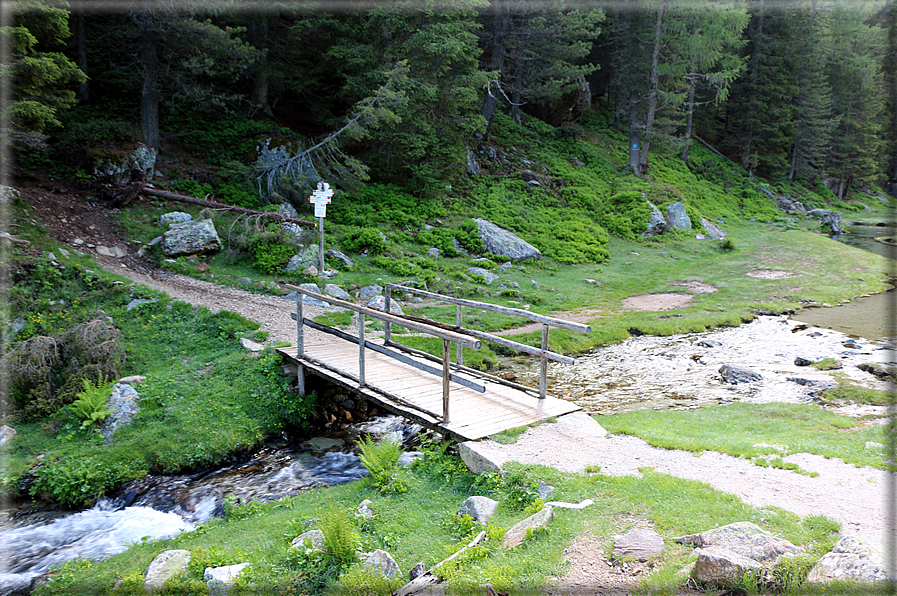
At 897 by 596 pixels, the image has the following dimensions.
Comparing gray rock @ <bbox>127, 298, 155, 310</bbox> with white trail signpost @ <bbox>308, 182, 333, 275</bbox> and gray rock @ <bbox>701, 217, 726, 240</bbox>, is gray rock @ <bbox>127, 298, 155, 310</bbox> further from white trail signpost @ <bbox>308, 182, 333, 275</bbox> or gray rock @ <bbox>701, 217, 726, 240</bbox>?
gray rock @ <bbox>701, 217, 726, 240</bbox>

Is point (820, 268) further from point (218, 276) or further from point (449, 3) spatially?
point (218, 276)

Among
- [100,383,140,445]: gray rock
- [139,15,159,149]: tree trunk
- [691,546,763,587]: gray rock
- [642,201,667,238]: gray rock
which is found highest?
[139,15,159,149]: tree trunk

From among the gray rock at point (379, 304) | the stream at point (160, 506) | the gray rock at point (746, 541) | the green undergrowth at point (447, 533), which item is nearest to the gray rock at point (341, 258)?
the gray rock at point (379, 304)

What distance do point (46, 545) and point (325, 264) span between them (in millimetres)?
11398

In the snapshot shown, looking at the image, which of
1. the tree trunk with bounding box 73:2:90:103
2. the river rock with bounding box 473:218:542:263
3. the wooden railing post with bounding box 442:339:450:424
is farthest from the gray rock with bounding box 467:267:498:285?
the tree trunk with bounding box 73:2:90:103

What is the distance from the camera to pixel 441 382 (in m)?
9.61

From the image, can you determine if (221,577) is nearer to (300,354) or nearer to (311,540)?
(311,540)

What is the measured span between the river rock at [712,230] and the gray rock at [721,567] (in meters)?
29.5

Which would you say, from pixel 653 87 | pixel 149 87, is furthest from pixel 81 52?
pixel 653 87

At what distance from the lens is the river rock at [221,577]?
5.05m

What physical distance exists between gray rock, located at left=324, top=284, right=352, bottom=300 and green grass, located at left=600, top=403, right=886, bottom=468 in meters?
8.86

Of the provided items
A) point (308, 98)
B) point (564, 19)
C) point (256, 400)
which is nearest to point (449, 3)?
point (308, 98)

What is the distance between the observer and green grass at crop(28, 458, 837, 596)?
4367 mm

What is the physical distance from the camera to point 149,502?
7.59 meters
